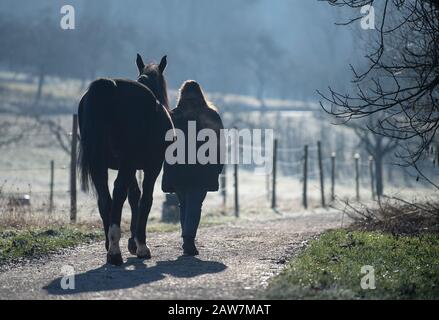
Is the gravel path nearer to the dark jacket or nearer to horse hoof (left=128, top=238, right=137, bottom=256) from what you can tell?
horse hoof (left=128, top=238, right=137, bottom=256)

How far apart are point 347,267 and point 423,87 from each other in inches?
100

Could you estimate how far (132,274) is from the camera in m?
7.61

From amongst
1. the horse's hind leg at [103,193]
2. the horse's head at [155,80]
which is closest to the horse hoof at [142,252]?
the horse's hind leg at [103,193]

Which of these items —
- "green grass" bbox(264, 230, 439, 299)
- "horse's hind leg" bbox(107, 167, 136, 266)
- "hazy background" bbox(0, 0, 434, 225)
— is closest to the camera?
"green grass" bbox(264, 230, 439, 299)

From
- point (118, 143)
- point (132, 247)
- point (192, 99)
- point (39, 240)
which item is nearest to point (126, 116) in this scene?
point (118, 143)

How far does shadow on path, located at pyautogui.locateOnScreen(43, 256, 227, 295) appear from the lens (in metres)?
6.84

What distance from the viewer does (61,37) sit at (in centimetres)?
7444

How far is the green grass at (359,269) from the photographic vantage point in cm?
642

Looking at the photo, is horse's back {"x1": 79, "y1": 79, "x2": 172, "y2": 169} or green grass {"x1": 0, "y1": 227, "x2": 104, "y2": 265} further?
green grass {"x1": 0, "y1": 227, "x2": 104, "y2": 265}

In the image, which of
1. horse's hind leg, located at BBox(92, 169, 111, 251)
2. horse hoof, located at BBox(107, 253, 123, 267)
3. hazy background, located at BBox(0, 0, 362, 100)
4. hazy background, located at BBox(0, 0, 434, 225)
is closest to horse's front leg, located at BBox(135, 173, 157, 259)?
horse's hind leg, located at BBox(92, 169, 111, 251)

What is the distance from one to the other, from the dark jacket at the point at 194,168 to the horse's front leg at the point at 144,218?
686 mm

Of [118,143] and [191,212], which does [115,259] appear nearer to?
[118,143]

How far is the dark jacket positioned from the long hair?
0.18 feet
